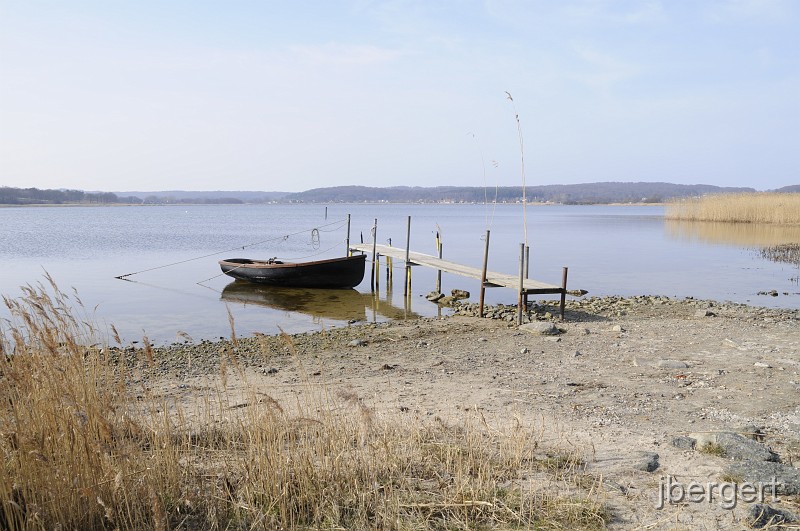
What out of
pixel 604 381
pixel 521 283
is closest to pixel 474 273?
pixel 521 283

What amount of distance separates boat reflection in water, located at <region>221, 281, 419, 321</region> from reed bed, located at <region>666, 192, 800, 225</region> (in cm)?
3185

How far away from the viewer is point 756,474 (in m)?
4.23

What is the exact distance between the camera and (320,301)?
58.2 feet

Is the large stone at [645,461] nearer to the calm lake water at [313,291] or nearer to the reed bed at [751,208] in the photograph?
the calm lake water at [313,291]

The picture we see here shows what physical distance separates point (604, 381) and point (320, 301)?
37.2ft

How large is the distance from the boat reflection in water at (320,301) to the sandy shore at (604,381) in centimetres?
286

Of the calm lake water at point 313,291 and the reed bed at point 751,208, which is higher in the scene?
the reed bed at point 751,208

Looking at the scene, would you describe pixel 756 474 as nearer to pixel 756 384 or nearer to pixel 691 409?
pixel 691 409

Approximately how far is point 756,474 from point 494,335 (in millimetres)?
6939

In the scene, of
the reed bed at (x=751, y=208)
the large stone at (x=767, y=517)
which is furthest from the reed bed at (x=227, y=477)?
the reed bed at (x=751, y=208)

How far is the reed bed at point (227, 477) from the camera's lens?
3373 mm

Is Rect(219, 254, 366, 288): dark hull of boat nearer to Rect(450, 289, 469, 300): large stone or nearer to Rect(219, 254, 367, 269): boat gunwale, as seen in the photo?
Rect(219, 254, 367, 269): boat gunwale

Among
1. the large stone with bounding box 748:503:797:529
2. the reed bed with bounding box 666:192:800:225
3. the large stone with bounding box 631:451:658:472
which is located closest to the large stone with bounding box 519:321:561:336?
the large stone with bounding box 631:451:658:472

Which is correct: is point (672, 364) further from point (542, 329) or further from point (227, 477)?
point (227, 477)
